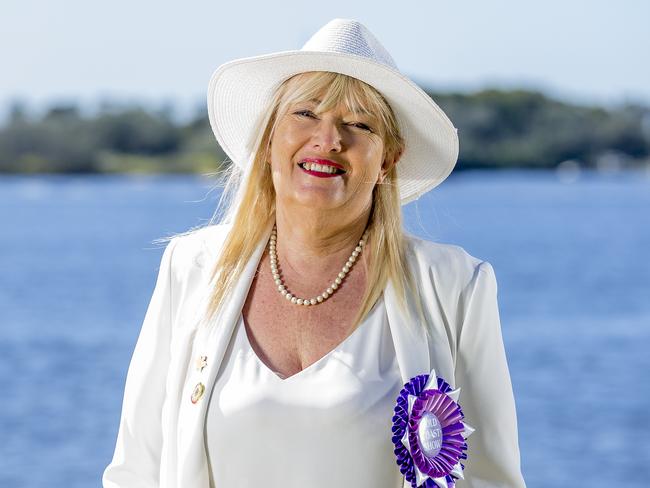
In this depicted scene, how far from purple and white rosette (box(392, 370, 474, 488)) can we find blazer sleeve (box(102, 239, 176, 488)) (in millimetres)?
491

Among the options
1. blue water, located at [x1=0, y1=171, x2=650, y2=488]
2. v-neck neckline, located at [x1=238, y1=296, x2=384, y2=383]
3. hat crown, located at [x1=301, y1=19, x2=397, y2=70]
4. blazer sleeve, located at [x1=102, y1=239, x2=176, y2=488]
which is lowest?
blue water, located at [x1=0, y1=171, x2=650, y2=488]

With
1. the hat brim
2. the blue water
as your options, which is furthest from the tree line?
the hat brim

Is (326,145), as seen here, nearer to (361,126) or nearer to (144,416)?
(361,126)

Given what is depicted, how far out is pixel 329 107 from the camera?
2.33 m

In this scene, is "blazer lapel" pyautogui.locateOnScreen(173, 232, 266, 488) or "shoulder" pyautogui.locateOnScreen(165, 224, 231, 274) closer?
"blazer lapel" pyautogui.locateOnScreen(173, 232, 266, 488)

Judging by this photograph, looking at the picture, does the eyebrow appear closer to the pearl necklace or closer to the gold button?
the pearl necklace

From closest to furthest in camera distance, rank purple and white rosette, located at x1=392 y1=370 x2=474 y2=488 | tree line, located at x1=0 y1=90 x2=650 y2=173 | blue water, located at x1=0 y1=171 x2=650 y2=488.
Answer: purple and white rosette, located at x1=392 y1=370 x2=474 y2=488 → blue water, located at x1=0 y1=171 x2=650 y2=488 → tree line, located at x1=0 y1=90 x2=650 y2=173

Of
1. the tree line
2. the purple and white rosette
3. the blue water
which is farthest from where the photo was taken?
the tree line

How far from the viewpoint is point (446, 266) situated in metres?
2.40

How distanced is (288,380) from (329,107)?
1.69 ft

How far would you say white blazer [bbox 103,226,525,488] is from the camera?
235cm

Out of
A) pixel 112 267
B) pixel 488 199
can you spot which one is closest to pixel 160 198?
pixel 488 199

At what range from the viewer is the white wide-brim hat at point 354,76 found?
2.33 metres

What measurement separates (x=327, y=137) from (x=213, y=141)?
47084 millimetres
